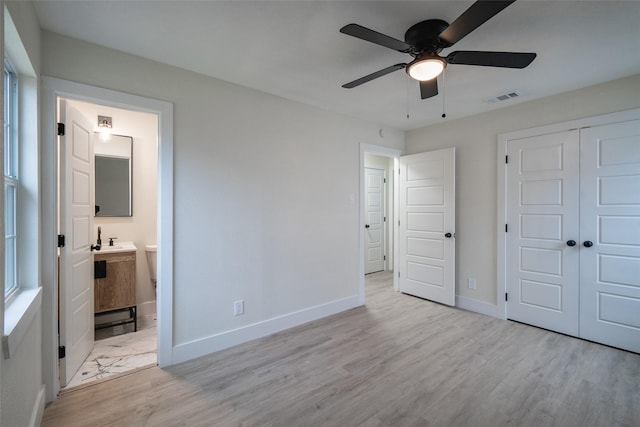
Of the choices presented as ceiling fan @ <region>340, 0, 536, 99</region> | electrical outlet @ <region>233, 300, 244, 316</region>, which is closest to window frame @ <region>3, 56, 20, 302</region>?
electrical outlet @ <region>233, 300, 244, 316</region>

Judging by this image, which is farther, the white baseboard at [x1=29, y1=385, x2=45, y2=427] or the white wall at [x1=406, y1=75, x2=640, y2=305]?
the white wall at [x1=406, y1=75, x2=640, y2=305]

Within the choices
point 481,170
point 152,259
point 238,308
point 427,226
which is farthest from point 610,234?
point 152,259

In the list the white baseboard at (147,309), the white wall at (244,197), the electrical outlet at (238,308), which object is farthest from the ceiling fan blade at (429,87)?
the white baseboard at (147,309)

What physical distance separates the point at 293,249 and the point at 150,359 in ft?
5.38

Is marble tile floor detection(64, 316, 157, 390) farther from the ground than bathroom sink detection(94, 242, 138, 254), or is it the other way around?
bathroom sink detection(94, 242, 138, 254)

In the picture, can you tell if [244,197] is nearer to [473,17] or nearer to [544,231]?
[473,17]

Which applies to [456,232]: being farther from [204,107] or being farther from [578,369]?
[204,107]

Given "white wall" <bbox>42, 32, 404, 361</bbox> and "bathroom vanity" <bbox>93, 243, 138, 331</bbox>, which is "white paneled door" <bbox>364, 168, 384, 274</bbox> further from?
"bathroom vanity" <bbox>93, 243, 138, 331</bbox>

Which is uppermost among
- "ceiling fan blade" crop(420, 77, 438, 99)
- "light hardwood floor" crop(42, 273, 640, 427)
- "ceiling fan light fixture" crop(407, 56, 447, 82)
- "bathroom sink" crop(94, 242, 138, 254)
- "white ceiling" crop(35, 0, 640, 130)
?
"white ceiling" crop(35, 0, 640, 130)

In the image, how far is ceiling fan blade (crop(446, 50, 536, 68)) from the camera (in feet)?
5.52

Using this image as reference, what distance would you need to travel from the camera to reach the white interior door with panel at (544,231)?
2.92m

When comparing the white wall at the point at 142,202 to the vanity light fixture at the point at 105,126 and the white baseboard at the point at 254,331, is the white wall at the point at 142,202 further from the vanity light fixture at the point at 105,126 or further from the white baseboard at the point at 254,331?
the white baseboard at the point at 254,331

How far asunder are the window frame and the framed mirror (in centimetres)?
177

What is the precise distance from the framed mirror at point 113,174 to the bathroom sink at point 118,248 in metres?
0.37
